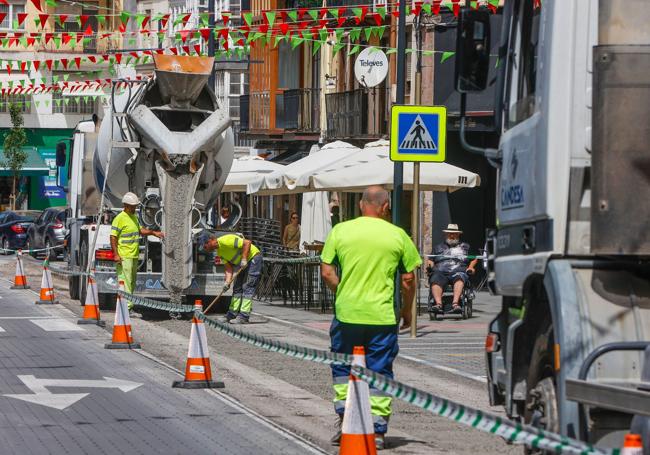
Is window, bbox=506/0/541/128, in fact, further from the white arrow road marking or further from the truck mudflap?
the truck mudflap

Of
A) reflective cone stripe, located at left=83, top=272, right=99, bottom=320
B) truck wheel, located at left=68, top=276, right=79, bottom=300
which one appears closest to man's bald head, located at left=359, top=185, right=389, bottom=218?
reflective cone stripe, located at left=83, top=272, right=99, bottom=320

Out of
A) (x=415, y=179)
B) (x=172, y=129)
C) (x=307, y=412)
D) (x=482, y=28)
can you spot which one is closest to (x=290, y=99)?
(x=172, y=129)

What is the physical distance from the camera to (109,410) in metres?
12.6

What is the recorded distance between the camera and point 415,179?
2083 cm

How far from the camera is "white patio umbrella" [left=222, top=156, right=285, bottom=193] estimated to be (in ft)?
109

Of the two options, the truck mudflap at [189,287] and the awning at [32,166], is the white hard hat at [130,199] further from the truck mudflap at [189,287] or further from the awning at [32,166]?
the awning at [32,166]

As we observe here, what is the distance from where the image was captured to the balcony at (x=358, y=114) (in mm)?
39906

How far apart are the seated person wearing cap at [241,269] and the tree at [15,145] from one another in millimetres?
50530

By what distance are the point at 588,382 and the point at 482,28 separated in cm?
292

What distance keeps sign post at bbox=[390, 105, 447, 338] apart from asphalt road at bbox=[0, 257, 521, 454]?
2.35 m

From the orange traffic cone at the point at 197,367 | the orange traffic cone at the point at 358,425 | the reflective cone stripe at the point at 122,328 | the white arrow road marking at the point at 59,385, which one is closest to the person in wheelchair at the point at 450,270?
the reflective cone stripe at the point at 122,328

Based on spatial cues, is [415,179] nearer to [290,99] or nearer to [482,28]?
[482,28]

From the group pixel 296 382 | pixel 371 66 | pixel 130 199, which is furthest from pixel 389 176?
pixel 296 382

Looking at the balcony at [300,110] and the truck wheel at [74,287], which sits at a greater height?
the balcony at [300,110]
